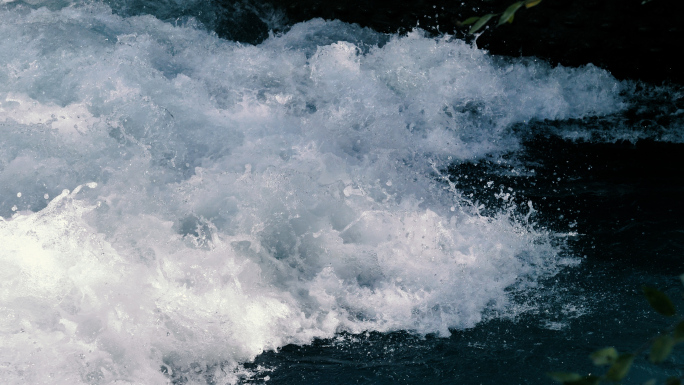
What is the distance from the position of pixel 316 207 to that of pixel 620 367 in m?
3.25

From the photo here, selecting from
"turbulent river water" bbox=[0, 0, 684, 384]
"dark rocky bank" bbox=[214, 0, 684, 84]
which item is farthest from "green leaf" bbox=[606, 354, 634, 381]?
"dark rocky bank" bbox=[214, 0, 684, 84]

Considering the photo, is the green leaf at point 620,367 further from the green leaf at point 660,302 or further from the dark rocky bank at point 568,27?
the dark rocky bank at point 568,27

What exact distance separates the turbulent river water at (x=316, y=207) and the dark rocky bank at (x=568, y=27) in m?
0.14

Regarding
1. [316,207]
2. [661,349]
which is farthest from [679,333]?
[316,207]

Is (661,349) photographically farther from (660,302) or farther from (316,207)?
(316,207)

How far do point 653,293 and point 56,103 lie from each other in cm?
442

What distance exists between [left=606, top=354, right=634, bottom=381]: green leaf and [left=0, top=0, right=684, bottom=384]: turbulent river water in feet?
7.25

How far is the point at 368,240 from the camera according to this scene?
379cm

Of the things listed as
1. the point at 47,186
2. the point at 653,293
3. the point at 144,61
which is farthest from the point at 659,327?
the point at 144,61

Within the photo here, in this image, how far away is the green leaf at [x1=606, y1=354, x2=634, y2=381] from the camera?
72cm

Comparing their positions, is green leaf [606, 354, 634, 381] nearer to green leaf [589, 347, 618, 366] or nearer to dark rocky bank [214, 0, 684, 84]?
green leaf [589, 347, 618, 366]

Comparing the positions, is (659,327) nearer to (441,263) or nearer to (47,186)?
(441,263)

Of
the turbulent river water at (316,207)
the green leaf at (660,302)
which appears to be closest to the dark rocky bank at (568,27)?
the turbulent river water at (316,207)

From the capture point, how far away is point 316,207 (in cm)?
395
